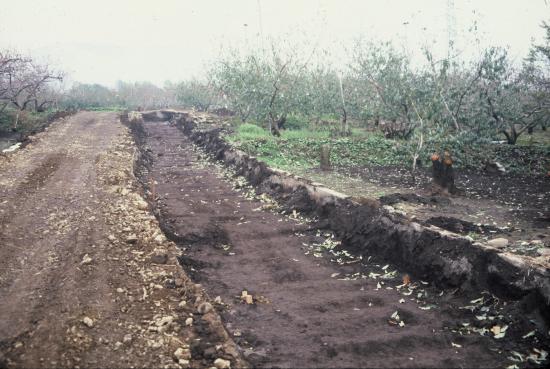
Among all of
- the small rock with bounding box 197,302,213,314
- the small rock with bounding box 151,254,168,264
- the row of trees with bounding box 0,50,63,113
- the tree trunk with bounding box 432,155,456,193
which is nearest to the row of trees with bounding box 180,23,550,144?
the tree trunk with bounding box 432,155,456,193

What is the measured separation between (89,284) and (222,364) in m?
2.35

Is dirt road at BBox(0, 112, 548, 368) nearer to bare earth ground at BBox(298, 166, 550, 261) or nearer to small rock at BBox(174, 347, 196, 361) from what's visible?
small rock at BBox(174, 347, 196, 361)

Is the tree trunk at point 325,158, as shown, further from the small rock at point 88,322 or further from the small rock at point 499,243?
the small rock at point 88,322

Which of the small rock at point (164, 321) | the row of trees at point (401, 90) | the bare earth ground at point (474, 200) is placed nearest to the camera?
the small rock at point (164, 321)

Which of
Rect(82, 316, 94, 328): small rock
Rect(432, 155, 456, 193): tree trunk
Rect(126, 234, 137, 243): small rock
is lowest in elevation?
Rect(82, 316, 94, 328): small rock

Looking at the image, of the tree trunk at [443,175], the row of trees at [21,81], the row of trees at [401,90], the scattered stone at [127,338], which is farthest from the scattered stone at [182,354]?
the row of trees at [21,81]

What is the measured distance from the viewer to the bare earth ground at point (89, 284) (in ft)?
14.7

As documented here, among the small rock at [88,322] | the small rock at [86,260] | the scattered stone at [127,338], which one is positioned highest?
the small rock at [86,260]

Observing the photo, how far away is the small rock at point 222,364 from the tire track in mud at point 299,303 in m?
0.42

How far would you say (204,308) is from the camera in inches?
217

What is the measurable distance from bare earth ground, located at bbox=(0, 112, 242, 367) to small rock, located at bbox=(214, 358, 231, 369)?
0.29 ft

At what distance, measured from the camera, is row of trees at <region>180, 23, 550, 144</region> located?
1540 centimetres

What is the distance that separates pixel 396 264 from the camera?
736cm

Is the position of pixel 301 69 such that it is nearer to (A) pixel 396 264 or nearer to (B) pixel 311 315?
(A) pixel 396 264
